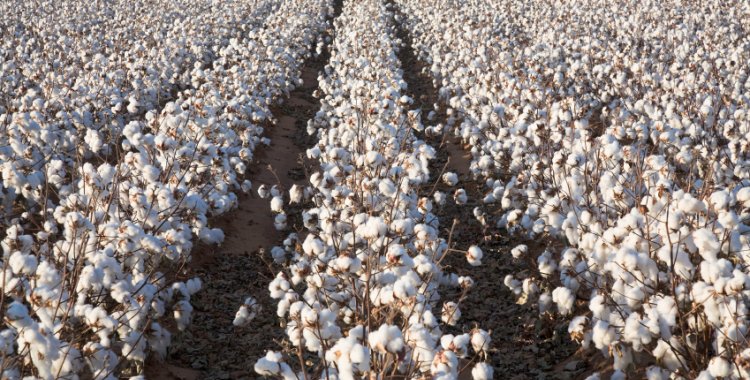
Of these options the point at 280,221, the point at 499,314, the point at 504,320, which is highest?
the point at 280,221

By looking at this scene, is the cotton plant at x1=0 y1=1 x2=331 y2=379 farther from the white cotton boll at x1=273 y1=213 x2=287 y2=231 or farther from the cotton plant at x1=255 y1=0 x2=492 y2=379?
the cotton plant at x1=255 y1=0 x2=492 y2=379

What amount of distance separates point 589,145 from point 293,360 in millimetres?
4728

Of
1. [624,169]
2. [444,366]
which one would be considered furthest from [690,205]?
[444,366]

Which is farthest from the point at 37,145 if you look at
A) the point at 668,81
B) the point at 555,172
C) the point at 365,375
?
the point at 668,81

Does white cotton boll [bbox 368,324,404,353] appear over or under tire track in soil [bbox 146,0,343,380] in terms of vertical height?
under

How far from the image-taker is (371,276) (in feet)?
17.1

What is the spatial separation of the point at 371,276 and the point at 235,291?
326 cm

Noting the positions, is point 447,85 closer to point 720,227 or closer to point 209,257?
point 209,257

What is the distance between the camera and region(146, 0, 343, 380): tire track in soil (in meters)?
6.43

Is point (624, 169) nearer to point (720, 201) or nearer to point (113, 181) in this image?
point (720, 201)

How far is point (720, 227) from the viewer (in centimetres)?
539

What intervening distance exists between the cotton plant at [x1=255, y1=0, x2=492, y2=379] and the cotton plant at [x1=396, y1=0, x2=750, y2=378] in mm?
1032

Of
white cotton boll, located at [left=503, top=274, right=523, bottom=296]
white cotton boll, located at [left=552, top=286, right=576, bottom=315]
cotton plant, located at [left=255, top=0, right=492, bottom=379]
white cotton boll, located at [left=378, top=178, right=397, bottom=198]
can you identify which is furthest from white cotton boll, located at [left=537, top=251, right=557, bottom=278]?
white cotton boll, located at [left=378, top=178, right=397, bottom=198]

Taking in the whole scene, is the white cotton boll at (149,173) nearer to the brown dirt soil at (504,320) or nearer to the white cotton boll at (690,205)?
the brown dirt soil at (504,320)
